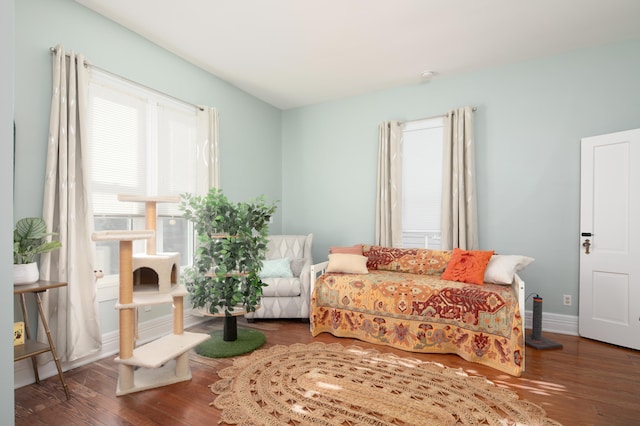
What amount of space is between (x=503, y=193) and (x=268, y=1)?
3.10 meters

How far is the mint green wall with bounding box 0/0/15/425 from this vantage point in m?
1.09

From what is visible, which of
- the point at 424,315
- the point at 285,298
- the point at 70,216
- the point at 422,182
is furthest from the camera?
the point at 422,182

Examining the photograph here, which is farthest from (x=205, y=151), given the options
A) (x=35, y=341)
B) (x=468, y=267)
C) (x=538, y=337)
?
(x=538, y=337)

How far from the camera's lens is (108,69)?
2.87 metres

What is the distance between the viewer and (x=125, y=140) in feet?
10.1

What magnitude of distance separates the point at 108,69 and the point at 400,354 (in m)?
3.54

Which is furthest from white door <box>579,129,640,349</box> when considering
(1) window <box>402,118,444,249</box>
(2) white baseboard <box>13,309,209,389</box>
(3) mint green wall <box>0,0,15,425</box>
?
(3) mint green wall <box>0,0,15,425</box>

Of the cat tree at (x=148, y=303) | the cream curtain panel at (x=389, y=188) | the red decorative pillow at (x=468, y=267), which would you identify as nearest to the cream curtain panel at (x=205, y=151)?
the cat tree at (x=148, y=303)

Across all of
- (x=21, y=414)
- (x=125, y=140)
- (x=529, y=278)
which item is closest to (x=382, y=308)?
(x=529, y=278)

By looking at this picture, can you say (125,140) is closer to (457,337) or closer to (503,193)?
(457,337)

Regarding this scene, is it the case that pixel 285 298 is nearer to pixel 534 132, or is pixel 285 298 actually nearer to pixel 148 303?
pixel 148 303

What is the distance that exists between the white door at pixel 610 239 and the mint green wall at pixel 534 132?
15cm

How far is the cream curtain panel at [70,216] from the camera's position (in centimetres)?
246

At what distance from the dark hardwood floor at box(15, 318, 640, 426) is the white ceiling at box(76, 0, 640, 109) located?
9.46 feet
